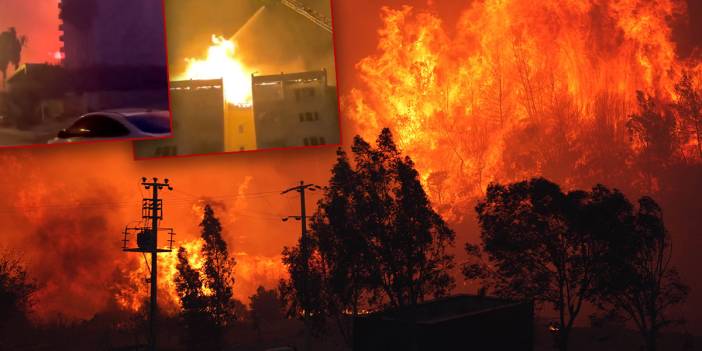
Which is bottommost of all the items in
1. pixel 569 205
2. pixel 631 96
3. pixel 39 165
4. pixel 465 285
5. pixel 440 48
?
pixel 465 285

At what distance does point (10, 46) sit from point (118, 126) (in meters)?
4.43

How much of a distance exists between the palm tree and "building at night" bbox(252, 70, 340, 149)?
307 inches

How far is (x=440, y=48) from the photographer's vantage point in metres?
26.4

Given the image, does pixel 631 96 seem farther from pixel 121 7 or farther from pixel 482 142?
pixel 121 7

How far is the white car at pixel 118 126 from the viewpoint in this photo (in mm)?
20625

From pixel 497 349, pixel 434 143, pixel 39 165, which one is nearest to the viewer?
pixel 497 349

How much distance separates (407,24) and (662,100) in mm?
10533

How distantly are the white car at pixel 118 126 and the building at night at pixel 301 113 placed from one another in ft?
9.70

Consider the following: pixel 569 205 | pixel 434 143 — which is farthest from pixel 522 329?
pixel 434 143

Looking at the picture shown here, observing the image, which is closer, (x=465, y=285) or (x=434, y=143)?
(x=434, y=143)

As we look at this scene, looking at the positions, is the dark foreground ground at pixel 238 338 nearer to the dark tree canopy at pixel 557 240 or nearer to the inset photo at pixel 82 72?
the dark tree canopy at pixel 557 240

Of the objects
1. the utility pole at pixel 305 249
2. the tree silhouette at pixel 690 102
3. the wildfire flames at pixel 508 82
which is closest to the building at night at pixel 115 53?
the utility pole at pixel 305 249

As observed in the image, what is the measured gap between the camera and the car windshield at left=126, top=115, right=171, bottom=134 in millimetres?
20594

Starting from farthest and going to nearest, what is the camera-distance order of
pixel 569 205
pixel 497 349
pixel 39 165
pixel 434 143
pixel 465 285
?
pixel 465 285, pixel 434 143, pixel 39 165, pixel 569 205, pixel 497 349
